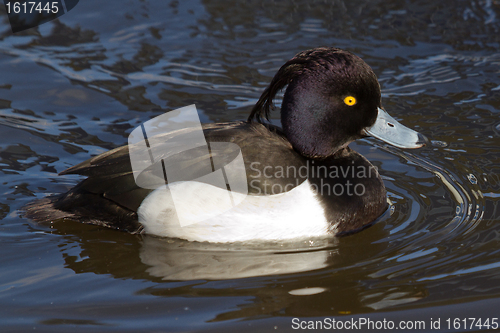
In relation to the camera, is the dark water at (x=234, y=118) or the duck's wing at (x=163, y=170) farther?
the duck's wing at (x=163, y=170)

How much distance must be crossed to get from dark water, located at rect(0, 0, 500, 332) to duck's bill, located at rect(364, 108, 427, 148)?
1.61 feet

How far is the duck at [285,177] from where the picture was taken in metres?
3.76

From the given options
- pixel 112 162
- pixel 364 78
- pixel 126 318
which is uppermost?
pixel 364 78

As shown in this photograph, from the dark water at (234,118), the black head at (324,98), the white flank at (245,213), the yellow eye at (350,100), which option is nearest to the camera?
the dark water at (234,118)

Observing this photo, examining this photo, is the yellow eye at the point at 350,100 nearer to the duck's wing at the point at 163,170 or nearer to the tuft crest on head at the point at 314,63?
the tuft crest on head at the point at 314,63

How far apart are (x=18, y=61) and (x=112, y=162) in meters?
3.58

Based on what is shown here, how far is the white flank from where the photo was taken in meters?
3.74

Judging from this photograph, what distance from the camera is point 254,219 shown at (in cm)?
376

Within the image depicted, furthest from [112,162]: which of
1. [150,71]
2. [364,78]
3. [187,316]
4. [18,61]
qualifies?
[18,61]

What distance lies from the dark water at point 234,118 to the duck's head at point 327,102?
67 centimetres

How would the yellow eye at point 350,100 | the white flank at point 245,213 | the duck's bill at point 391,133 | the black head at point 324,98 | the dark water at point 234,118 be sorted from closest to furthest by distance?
the dark water at point 234,118 → the white flank at point 245,213 → the black head at point 324,98 → the yellow eye at point 350,100 → the duck's bill at point 391,133

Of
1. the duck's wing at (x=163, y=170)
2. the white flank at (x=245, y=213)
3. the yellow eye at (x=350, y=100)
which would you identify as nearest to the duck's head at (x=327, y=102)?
the yellow eye at (x=350, y=100)

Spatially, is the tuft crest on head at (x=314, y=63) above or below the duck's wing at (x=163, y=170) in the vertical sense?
above

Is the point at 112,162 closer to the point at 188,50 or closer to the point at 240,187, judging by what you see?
the point at 240,187
